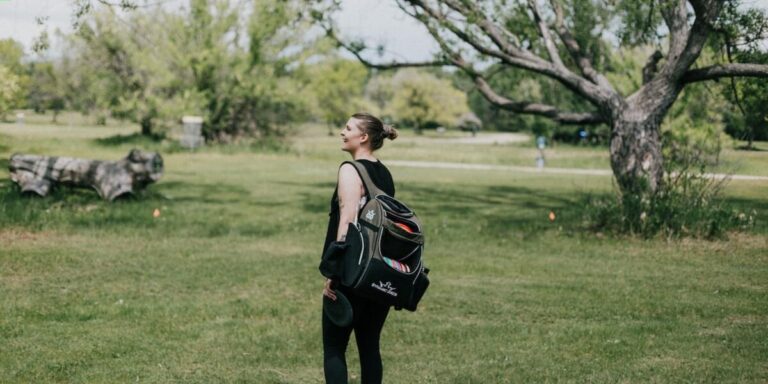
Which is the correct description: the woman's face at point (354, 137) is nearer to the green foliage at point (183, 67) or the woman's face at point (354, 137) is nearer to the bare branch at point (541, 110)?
the bare branch at point (541, 110)

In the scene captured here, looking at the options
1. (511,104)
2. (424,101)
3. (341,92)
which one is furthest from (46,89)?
(424,101)

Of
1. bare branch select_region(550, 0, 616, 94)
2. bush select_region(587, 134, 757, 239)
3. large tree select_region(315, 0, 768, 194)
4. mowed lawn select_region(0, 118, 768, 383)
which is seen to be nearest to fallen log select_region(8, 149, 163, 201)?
mowed lawn select_region(0, 118, 768, 383)

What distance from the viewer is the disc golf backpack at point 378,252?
4.41 m

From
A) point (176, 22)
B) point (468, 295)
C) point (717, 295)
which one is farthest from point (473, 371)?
point (176, 22)

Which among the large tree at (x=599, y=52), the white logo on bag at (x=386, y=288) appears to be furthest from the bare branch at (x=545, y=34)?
the white logo on bag at (x=386, y=288)

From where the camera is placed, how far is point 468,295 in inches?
367

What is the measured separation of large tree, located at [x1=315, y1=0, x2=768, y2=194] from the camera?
1397 cm

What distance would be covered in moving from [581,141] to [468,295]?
53.0 m

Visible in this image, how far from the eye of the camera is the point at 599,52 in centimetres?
1942

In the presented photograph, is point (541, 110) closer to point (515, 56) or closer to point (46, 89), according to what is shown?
point (515, 56)

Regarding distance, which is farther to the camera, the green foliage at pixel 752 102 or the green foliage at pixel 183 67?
the green foliage at pixel 183 67

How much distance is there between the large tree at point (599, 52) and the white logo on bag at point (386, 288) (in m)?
10.1

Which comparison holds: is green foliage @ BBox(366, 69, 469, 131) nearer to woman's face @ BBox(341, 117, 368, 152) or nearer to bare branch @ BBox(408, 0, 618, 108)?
bare branch @ BBox(408, 0, 618, 108)

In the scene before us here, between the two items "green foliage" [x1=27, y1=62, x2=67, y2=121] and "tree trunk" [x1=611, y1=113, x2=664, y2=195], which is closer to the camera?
"tree trunk" [x1=611, y1=113, x2=664, y2=195]
